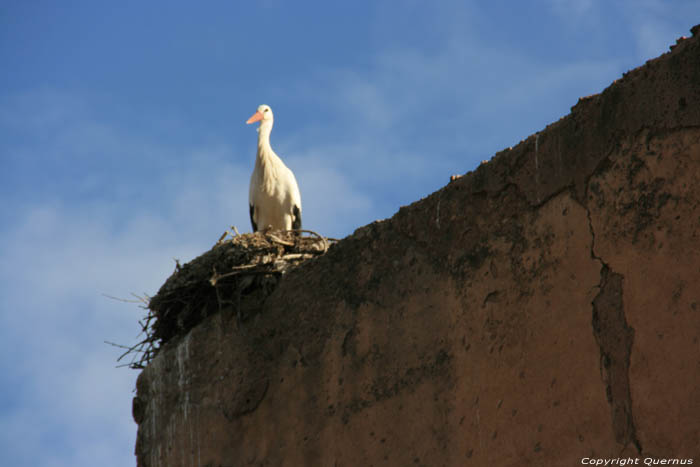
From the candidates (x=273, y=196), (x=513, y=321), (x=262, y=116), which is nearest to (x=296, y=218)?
(x=273, y=196)

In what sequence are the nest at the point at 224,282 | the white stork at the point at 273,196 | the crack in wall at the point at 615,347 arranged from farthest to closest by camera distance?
the white stork at the point at 273,196
the nest at the point at 224,282
the crack in wall at the point at 615,347

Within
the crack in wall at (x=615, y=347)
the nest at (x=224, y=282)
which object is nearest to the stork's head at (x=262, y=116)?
the nest at (x=224, y=282)

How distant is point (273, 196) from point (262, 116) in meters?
1.63

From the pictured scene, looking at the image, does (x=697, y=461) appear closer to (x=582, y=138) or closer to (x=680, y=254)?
(x=680, y=254)

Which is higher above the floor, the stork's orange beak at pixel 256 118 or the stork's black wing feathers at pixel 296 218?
the stork's orange beak at pixel 256 118

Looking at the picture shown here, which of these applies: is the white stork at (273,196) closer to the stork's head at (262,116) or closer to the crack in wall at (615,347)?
the stork's head at (262,116)

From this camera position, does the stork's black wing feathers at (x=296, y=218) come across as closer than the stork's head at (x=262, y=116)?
Yes

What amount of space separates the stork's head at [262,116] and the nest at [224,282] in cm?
458

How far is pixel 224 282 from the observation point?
5801mm

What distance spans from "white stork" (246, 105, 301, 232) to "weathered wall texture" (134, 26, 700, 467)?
4569 mm

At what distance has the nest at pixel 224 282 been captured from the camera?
218 inches

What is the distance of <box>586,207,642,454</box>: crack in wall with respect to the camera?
3.28m

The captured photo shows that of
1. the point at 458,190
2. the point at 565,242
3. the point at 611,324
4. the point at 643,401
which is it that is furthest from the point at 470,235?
the point at 643,401

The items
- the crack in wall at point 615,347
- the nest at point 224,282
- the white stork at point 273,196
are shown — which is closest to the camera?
the crack in wall at point 615,347
